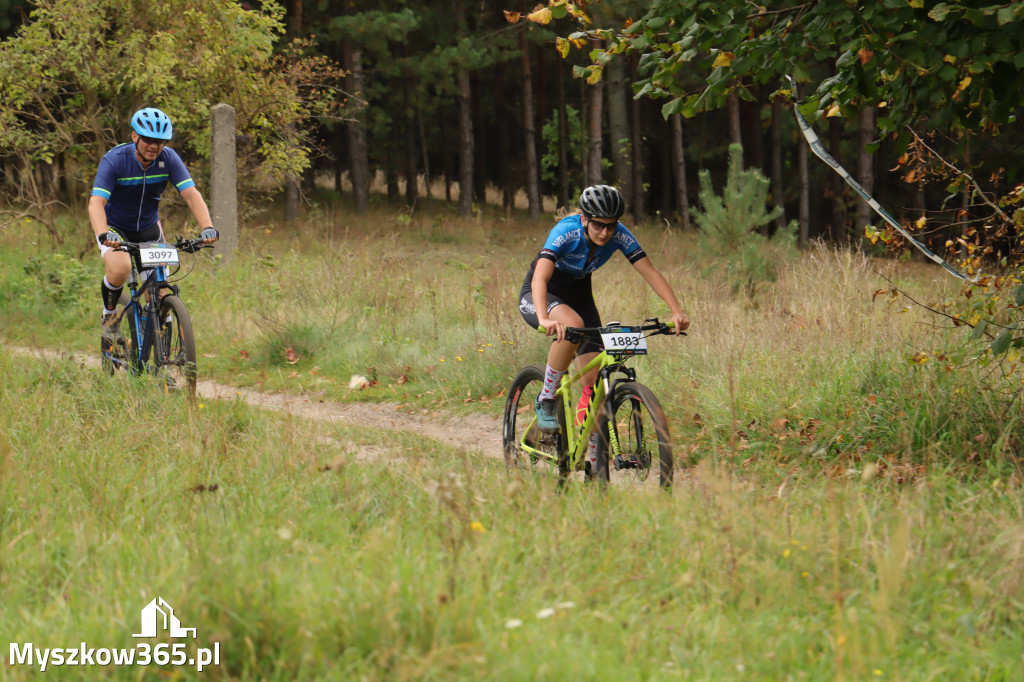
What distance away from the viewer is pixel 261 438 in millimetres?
5418

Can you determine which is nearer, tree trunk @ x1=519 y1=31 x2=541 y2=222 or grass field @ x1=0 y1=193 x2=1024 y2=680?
grass field @ x1=0 y1=193 x2=1024 y2=680

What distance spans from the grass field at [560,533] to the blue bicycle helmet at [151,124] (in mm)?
1895

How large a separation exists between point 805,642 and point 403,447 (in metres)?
3.35

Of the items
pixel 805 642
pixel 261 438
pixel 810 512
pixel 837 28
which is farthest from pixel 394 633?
pixel 837 28

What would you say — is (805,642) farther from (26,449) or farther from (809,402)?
(26,449)

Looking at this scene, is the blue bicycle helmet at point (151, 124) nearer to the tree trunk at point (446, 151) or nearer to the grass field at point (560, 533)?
the grass field at point (560, 533)

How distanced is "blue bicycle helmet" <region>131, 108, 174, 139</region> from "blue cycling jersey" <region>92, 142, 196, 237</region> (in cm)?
25

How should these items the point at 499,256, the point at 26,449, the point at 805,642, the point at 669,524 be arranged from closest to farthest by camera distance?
1. the point at 805,642
2. the point at 669,524
3. the point at 26,449
4. the point at 499,256

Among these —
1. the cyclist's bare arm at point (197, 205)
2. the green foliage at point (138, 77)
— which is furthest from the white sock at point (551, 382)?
the green foliage at point (138, 77)

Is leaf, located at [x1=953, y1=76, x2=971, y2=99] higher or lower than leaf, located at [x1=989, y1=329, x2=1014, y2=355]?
above

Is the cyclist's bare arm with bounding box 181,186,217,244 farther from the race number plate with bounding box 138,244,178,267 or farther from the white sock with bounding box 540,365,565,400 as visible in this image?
the white sock with bounding box 540,365,565,400

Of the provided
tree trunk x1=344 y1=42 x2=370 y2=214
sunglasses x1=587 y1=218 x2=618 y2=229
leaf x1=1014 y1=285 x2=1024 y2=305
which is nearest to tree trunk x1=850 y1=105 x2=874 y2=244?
tree trunk x1=344 y1=42 x2=370 y2=214

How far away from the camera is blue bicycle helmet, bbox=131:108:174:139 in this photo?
693cm

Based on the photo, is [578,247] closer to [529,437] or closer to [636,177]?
[529,437]
